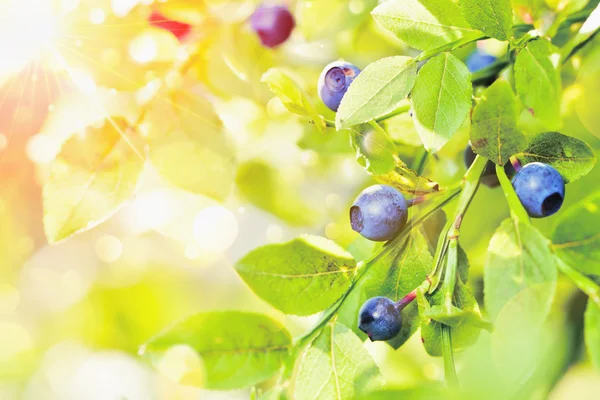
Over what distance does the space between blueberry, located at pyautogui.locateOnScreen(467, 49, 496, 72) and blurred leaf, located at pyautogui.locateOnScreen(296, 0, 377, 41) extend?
144 millimetres

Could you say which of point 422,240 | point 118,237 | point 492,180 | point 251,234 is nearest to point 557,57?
point 492,180

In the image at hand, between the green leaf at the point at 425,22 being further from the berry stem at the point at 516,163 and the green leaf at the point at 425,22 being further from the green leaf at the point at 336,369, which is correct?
the green leaf at the point at 336,369

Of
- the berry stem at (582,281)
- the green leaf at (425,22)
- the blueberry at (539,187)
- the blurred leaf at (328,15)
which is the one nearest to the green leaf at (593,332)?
the berry stem at (582,281)

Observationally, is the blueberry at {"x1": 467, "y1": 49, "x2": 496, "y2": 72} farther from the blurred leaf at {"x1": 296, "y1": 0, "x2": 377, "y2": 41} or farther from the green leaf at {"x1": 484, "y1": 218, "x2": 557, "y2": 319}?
the green leaf at {"x1": 484, "y1": 218, "x2": 557, "y2": 319}

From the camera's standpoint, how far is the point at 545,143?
433 millimetres

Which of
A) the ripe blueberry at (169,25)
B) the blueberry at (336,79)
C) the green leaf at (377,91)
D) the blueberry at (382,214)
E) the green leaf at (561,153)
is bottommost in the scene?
the blueberry at (382,214)

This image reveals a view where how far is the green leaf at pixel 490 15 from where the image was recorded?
16.4 inches

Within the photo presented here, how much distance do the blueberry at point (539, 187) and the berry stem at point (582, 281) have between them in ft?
0.23

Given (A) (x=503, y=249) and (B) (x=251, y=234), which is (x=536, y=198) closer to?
(A) (x=503, y=249)

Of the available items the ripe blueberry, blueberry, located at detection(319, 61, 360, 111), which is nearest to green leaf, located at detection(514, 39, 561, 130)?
blueberry, located at detection(319, 61, 360, 111)

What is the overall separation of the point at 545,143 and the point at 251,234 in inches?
A: 23.6

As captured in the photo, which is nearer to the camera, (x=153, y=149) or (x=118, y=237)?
(x=153, y=149)

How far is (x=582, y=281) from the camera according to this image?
35cm

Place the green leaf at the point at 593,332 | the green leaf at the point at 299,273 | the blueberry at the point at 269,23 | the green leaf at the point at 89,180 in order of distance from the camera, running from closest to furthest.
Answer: the green leaf at the point at 593,332 < the green leaf at the point at 299,273 < the green leaf at the point at 89,180 < the blueberry at the point at 269,23
